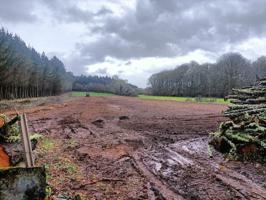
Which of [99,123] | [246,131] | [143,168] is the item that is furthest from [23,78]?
[143,168]

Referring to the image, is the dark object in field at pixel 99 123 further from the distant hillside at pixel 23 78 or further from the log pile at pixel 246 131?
the log pile at pixel 246 131

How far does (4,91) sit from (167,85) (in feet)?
171

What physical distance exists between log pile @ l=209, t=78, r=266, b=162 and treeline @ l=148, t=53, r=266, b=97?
160 ft

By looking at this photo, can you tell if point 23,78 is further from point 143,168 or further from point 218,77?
point 143,168

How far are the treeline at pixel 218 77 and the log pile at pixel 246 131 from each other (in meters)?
48.7

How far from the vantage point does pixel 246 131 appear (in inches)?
469

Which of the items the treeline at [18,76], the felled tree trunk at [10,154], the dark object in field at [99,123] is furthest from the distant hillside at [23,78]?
the felled tree trunk at [10,154]

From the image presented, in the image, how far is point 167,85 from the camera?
98.1 meters

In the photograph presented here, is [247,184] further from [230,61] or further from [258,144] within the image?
[230,61]

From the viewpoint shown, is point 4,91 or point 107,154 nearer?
point 107,154

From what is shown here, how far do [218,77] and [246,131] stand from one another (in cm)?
6379

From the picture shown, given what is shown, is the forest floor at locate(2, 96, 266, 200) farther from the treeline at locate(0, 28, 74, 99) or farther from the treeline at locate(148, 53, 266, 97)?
the treeline at locate(148, 53, 266, 97)

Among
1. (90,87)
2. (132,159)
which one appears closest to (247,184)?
(132,159)

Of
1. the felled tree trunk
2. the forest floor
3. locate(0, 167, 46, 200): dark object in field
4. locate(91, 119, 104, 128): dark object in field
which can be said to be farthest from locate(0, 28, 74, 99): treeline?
locate(0, 167, 46, 200): dark object in field
